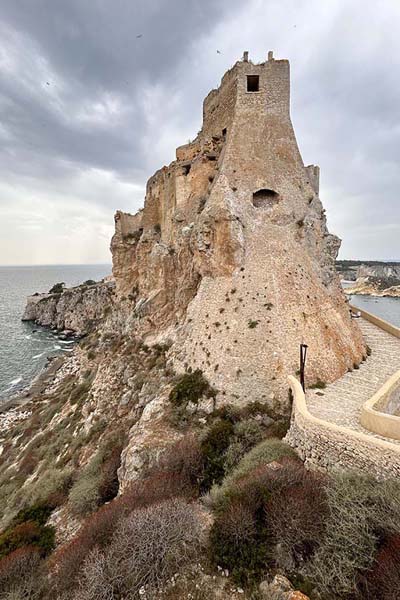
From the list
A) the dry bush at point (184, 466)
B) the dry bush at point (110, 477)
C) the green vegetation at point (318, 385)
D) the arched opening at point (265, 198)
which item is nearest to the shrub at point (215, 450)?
the dry bush at point (184, 466)

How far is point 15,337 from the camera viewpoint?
2275 inches

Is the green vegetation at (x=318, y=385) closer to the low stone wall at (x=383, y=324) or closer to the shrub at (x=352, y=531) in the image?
the shrub at (x=352, y=531)

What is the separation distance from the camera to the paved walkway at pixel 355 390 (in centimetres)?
952

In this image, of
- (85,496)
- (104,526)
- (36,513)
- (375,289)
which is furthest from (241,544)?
(375,289)

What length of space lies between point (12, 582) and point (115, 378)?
13060mm

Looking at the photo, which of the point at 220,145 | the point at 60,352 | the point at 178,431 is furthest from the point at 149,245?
the point at 60,352

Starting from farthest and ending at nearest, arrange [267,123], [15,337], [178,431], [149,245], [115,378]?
[15,337] → [149,245] → [115,378] → [267,123] → [178,431]

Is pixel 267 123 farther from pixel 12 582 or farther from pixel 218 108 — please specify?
pixel 12 582

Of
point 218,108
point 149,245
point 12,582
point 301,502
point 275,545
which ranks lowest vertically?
point 12,582

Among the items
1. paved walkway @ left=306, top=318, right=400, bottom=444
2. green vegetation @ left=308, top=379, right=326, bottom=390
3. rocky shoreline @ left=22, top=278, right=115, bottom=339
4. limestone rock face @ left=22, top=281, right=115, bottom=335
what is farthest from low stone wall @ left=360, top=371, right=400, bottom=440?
limestone rock face @ left=22, top=281, right=115, bottom=335

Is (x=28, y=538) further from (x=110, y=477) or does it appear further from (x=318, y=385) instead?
(x=318, y=385)

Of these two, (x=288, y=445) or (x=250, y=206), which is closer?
(x=288, y=445)

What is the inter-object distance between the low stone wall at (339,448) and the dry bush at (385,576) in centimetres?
191

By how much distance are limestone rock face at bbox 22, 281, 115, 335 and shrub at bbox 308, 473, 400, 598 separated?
59975mm
